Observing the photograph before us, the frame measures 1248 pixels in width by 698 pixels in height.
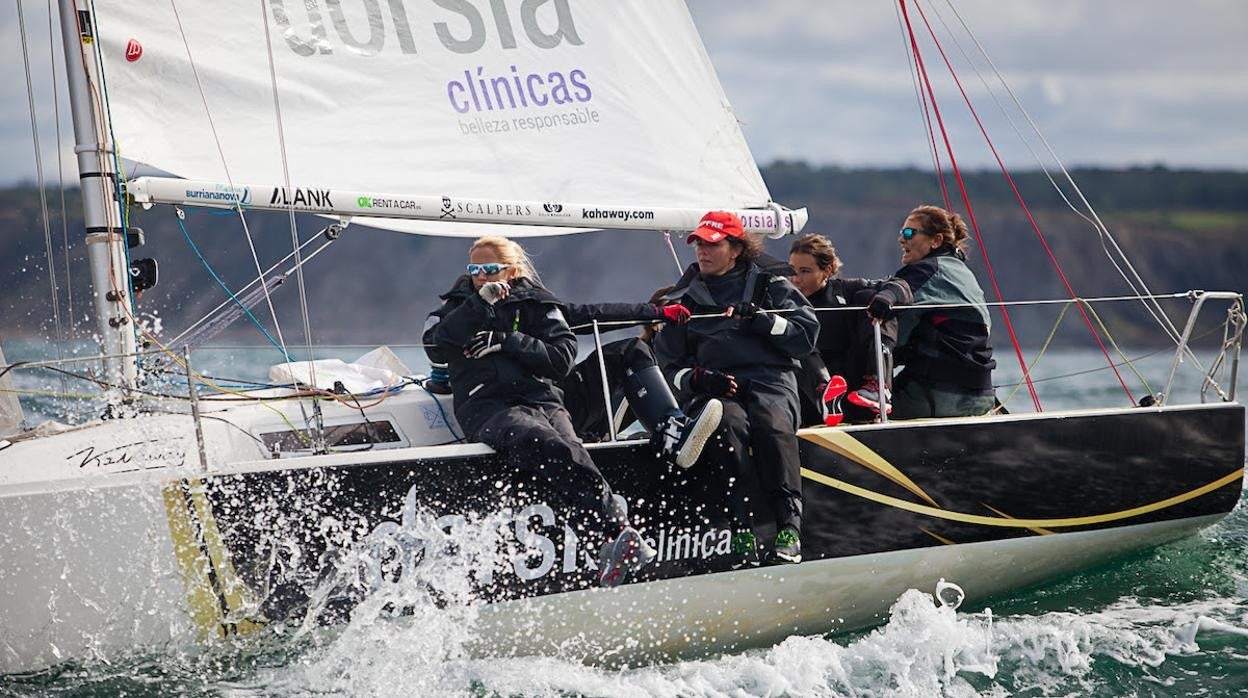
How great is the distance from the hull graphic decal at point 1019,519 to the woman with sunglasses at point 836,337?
1.03 ft

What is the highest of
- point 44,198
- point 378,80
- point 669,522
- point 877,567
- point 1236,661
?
point 378,80

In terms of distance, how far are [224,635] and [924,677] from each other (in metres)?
2.14

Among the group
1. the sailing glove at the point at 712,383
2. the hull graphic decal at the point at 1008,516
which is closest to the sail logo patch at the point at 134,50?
the sailing glove at the point at 712,383

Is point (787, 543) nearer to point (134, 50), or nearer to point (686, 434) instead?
point (686, 434)

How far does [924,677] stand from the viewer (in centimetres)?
397

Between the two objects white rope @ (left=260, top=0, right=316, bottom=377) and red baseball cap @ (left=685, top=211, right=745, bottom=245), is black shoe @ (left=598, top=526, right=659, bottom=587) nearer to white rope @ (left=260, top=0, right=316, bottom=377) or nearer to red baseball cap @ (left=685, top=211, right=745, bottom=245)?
red baseball cap @ (left=685, top=211, right=745, bottom=245)

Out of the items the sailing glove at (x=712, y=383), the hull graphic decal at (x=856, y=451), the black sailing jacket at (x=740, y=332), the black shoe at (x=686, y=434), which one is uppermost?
the black sailing jacket at (x=740, y=332)

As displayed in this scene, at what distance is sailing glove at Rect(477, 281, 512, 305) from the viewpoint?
3.76 metres

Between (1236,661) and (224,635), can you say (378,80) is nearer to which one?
(224,635)

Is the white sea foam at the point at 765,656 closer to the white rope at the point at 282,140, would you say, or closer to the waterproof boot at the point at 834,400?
the waterproof boot at the point at 834,400

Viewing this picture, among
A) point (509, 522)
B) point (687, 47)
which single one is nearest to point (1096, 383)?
point (687, 47)

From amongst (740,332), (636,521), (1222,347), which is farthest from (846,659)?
(1222,347)

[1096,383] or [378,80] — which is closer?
[378,80]

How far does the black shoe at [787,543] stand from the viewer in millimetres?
3930
